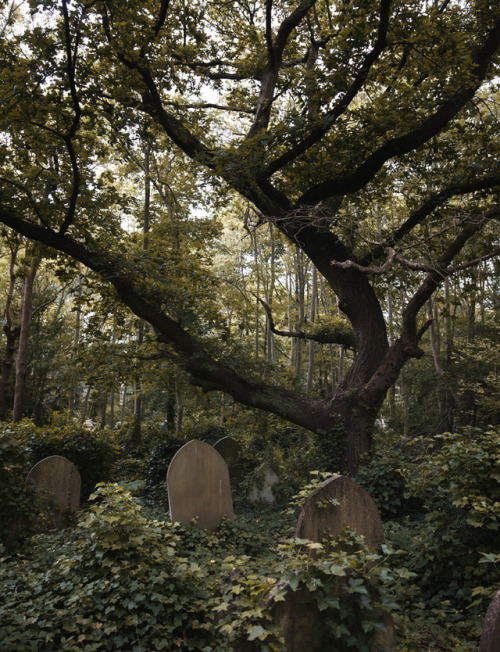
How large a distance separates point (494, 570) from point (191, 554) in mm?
2938

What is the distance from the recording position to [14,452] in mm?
5457

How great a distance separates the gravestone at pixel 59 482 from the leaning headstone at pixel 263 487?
119 inches

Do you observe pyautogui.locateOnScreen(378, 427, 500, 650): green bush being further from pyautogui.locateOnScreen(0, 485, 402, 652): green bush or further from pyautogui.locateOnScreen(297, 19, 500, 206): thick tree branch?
pyautogui.locateOnScreen(297, 19, 500, 206): thick tree branch

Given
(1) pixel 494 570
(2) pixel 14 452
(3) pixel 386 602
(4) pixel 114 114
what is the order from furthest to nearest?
(4) pixel 114 114 → (2) pixel 14 452 → (1) pixel 494 570 → (3) pixel 386 602

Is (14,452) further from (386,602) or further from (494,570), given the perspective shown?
(494,570)

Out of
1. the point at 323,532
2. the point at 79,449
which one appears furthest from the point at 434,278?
the point at 79,449

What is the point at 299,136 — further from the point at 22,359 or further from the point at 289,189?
the point at 22,359

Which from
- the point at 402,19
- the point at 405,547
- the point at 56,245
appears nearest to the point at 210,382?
the point at 56,245

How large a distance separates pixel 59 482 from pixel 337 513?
4.47 meters

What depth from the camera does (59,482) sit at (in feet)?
22.3

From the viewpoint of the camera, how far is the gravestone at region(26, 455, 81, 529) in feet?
21.7

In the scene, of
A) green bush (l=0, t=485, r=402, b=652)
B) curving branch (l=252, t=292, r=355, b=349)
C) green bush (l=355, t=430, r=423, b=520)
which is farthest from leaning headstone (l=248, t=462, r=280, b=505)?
green bush (l=0, t=485, r=402, b=652)

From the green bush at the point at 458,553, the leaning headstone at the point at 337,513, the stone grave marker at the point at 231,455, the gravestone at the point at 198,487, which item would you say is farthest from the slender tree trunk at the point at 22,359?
the green bush at the point at 458,553

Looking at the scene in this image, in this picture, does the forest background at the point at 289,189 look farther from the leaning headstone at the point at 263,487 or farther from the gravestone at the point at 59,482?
the gravestone at the point at 59,482
